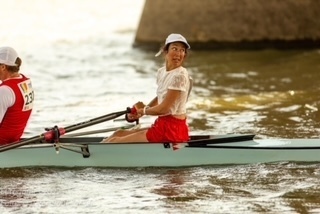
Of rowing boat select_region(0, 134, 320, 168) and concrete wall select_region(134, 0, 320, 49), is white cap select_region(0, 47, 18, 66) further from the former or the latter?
concrete wall select_region(134, 0, 320, 49)

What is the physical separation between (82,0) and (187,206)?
2505cm

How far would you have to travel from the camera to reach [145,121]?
39.7ft

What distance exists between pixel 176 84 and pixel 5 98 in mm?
1639

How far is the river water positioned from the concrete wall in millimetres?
424

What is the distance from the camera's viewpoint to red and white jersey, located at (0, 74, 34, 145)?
353 inches

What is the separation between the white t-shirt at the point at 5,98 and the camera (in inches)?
352

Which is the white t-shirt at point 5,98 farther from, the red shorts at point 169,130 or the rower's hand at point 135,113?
the red shorts at point 169,130

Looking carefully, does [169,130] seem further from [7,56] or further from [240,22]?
[240,22]

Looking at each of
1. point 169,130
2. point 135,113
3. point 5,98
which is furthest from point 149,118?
point 5,98

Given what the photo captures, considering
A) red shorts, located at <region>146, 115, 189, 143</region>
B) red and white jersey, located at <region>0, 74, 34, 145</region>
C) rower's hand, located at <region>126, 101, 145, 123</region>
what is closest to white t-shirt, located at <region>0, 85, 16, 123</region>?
red and white jersey, located at <region>0, 74, 34, 145</region>

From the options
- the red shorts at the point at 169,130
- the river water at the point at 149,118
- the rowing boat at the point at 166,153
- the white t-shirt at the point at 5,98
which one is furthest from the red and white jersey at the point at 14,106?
the red shorts at the point at 169,130

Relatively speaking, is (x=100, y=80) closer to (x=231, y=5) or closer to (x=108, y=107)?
(x=108, y=107)

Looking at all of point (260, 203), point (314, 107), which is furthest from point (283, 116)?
point (260, 203)

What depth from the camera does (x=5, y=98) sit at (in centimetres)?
896
